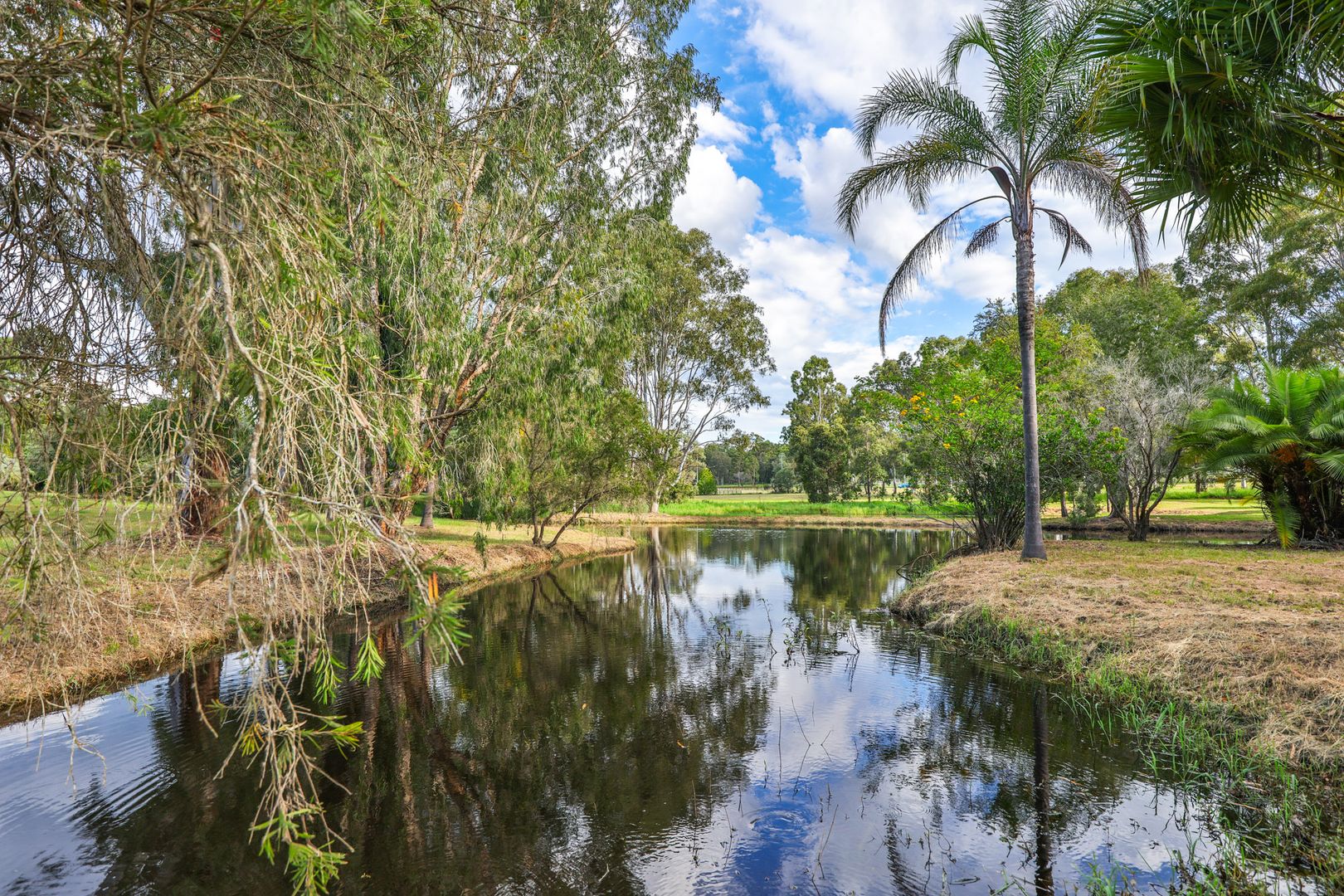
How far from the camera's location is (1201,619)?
6621 mm

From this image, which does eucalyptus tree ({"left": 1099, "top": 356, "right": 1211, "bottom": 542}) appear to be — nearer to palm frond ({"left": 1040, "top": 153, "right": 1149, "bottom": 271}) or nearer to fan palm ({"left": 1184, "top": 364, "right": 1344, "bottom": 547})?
fan palm ({"left": 1184, "top": 364, "right": 1344, "bottom": 547})

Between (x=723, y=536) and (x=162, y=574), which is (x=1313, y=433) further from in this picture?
(x=723, y=536)

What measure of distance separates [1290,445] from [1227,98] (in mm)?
10037

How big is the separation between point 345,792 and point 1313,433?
610 inches

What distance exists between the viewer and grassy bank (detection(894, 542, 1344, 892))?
403 centimetres

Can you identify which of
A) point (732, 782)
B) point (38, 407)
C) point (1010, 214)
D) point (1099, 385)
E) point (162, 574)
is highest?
point (1010, 214)

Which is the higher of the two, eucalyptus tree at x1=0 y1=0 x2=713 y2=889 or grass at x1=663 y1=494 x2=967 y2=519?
eucalyptus tree at x1=0 y1=0 x2=713 y2=889

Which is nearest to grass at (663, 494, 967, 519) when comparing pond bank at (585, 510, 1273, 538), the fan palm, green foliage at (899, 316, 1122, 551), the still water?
pond bank at (585, 510, 1273, 538)

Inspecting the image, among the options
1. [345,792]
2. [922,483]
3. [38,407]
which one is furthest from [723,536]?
[38,407]

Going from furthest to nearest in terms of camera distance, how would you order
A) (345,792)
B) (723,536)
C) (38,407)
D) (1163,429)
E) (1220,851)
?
(723,536), (1163,429), (345,792), (1220,851), (38,407)

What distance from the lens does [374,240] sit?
775 centimetres

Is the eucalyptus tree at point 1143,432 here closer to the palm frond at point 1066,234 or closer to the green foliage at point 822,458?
the palm frond at point 1066,234

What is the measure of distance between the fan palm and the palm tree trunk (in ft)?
14.5

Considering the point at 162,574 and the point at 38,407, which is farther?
the point at 38,407
